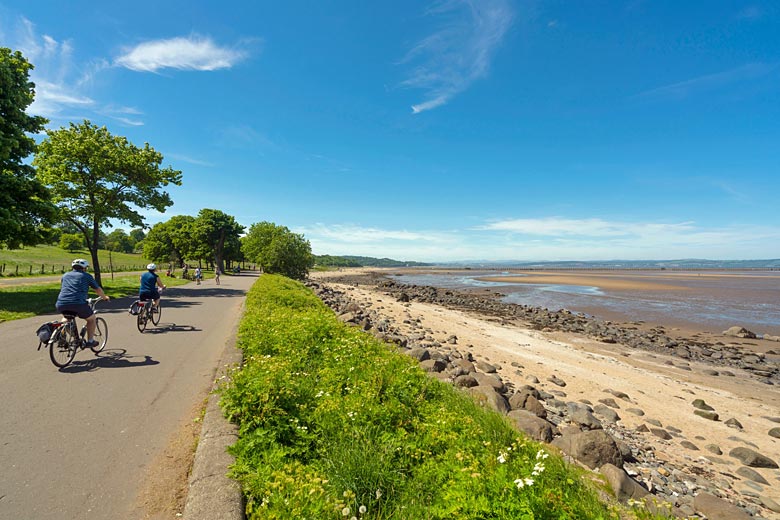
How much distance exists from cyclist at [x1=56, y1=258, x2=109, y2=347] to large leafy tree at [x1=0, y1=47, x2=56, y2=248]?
36.8 ft

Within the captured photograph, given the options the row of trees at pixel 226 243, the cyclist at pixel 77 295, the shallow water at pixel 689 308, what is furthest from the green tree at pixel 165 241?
the shallow water at pixel 689 308

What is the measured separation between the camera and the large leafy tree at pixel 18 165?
14500 millimetres

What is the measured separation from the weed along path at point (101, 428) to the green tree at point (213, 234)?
170 feet

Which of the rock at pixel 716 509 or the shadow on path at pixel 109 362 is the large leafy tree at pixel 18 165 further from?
the rock at pixel 716 509

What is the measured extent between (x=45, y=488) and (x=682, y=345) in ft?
79.4

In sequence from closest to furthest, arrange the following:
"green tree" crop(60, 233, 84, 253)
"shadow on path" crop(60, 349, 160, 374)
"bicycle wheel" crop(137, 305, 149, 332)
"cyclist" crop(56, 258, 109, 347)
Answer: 1. "shadow on path" crop(60, 349, 160, 374)
2. "cyclist" crop(56, 258, 109, 347)
3. "bicycle wheel" crop(137, 305, 149, 332)
4. "green tree" crop(60, 233, 84, 253)

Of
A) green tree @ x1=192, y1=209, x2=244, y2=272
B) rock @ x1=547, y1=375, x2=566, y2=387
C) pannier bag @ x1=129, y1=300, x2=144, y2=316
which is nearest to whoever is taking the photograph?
pannier bag @ x1=129, y1=300, x2=144, y2=316

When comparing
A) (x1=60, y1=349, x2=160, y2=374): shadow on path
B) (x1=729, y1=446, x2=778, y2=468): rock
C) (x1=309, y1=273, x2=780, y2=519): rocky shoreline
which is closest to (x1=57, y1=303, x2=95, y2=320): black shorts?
(x1=60, y1=349, x2=160, y2=374): shadow on path

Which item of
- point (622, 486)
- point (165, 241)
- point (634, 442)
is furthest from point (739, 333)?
point (165, 241)

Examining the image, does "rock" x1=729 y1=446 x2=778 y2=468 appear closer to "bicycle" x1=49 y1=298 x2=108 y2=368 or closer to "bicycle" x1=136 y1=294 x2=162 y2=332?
"bicycle" x1=49 y1=298 x2=108 y2=368

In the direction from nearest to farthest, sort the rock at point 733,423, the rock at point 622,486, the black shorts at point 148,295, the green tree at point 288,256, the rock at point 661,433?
the rock at point 622,486 < the rock at point 661,433 < the rock at point 733,423 < the black shorts at point 148,295 < the green tree at point 288,256

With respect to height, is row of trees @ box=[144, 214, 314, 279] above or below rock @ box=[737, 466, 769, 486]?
above

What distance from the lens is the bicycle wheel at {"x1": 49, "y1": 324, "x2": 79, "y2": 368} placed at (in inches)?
281

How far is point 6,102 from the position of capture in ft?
48.8
